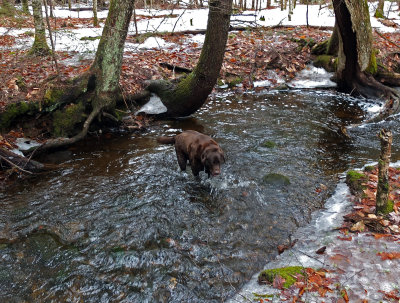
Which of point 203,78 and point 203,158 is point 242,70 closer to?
point 203,78

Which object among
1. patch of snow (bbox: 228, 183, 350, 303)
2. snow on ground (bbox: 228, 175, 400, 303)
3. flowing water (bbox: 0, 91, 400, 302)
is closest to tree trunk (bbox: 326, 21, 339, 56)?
flowing water (bbox: 0, 91, 400, 302)

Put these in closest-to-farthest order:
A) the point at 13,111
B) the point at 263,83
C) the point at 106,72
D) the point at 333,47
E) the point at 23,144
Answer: the point at 23,144 → the point at 13,111 → the point at 106,72 → the point at 263,83 → the point at 333,47

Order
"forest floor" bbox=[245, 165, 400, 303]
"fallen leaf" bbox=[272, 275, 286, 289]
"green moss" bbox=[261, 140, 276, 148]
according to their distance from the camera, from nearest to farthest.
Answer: "forest floor" bbox=[245, 165, 400, 303], "fallen leaf" bbox=[272, 275, 286, 289], "green moss" bbox=[261, 140, 276, 148]

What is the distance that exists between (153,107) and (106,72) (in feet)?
6.74

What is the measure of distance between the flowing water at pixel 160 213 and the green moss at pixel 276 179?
0.04 meters

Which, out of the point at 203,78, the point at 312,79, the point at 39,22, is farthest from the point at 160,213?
the point at 312,79

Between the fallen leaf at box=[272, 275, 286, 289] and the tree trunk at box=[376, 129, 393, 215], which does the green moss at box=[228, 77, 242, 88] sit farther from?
the fallen leaf at box=[272, 275, 286, 289]

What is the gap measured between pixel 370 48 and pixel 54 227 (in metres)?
11.4

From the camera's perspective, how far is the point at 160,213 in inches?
216

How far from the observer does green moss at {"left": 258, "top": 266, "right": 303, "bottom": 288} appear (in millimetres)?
3852

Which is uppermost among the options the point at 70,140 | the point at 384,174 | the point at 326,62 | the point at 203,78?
the point at 326,62

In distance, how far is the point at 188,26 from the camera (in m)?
20.0

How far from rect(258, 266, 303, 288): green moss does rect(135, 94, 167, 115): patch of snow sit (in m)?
7.12

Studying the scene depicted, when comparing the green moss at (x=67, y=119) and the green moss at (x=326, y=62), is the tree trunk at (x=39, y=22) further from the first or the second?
the green moss at (x=326, y=62)
